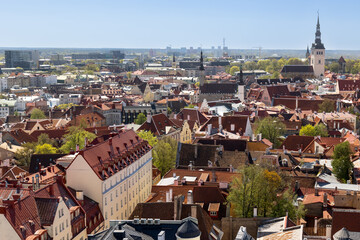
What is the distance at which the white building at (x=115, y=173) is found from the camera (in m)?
48.5

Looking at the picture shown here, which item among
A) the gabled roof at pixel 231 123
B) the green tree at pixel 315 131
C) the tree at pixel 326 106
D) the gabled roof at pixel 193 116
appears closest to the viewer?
the gabled roof at pixel 231 123

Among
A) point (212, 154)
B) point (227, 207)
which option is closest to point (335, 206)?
point (227, 207)

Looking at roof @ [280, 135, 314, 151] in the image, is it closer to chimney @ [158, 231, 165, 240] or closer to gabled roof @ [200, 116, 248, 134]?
gabled roof @ [200, 116, 248, 134]

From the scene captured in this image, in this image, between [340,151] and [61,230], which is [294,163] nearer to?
[340,151]

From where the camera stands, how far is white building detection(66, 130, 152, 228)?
48500 millimetres

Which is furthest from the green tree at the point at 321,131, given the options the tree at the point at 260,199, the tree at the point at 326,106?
the tree at the point at 260,199

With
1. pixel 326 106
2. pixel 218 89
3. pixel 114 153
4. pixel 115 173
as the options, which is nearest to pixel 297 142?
pixel 114 153

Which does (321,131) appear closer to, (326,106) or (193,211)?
(326,106)

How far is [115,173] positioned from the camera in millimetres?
51875

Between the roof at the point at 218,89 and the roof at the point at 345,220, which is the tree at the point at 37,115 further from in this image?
the roof at the point at 345,220

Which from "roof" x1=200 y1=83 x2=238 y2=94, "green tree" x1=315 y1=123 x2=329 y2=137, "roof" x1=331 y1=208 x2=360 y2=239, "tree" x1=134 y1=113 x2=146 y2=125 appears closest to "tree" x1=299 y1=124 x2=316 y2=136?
"green tree" x1=315 y1=123 x2=329 y2=137

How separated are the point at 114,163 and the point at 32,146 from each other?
3223 centimetres

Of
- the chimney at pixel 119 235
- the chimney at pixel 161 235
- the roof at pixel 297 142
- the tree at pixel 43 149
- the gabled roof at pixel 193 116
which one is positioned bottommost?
the tree at pixel 43 149

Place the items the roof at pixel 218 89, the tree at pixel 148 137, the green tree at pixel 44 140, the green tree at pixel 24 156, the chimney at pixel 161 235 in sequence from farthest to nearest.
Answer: the roof at pixel 218 89
the green tree at pixel 44 140
the green tree at pixel 24 156
the tree at pixel 148 137
the chimney at pixel 161 235
